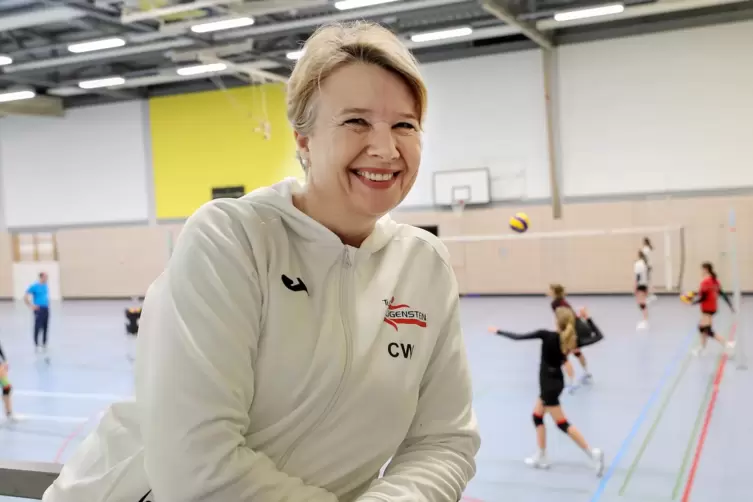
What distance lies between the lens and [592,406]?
880cm

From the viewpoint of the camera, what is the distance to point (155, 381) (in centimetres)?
122

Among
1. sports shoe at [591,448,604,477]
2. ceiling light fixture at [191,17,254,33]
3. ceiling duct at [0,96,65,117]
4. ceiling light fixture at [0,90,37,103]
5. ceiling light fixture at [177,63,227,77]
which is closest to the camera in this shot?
sports shoe at [591,448,604,477]

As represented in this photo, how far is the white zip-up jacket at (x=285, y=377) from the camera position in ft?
3.98

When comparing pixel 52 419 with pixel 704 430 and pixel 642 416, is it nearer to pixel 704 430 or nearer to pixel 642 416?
pixel 642 416

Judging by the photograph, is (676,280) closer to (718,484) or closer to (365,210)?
(718,484)

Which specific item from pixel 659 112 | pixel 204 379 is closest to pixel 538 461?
pixel 204 379

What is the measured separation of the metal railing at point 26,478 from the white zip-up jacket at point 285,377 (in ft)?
1.09

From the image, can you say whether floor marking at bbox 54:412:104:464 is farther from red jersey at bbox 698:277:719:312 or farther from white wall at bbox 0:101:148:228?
white wall at bbox 0:101:148:228

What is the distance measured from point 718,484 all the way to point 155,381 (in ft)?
20.8

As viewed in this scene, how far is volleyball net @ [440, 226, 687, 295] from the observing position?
1766 cm

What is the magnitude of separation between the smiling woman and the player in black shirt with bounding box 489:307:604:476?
554 cm

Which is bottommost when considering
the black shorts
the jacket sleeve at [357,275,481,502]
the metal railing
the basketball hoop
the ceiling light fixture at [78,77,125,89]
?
the black shorts

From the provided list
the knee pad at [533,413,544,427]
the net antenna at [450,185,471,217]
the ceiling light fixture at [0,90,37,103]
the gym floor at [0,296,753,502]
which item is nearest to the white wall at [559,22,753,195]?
the net antenna at [450,185,471,217]

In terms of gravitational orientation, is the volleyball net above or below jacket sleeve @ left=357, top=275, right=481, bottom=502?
below
